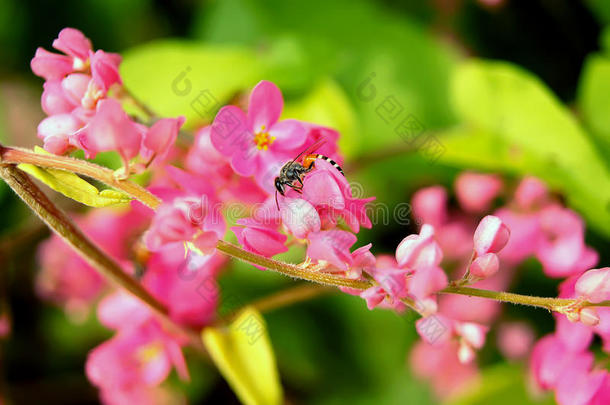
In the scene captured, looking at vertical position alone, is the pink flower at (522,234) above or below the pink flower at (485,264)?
below

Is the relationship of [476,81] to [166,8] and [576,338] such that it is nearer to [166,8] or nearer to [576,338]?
[576,338]

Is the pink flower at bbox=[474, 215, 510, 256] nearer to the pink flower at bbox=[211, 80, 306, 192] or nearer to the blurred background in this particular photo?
the pink flower at bbox=[211, 80, 306, 192]

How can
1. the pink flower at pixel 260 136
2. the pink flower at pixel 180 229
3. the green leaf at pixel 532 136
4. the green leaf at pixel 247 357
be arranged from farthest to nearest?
the green leaf at pixel 532 136, the green leaf at pixel 247 357, the pink flower at pixel 260 136, the pink flower at pixel 180 229

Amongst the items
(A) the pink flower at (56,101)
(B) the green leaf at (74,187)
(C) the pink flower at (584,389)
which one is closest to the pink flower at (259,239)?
(B) the green leaf at (74,187)

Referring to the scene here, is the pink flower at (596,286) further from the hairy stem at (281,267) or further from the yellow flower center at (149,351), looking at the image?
the yellow flower center at (149,351)

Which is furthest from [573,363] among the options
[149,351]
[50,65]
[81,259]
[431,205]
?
[81,259]

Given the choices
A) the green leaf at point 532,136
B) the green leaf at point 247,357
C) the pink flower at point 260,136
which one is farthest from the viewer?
the green leaf at point 532,136

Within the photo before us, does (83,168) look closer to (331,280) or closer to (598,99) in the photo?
(331,280)
